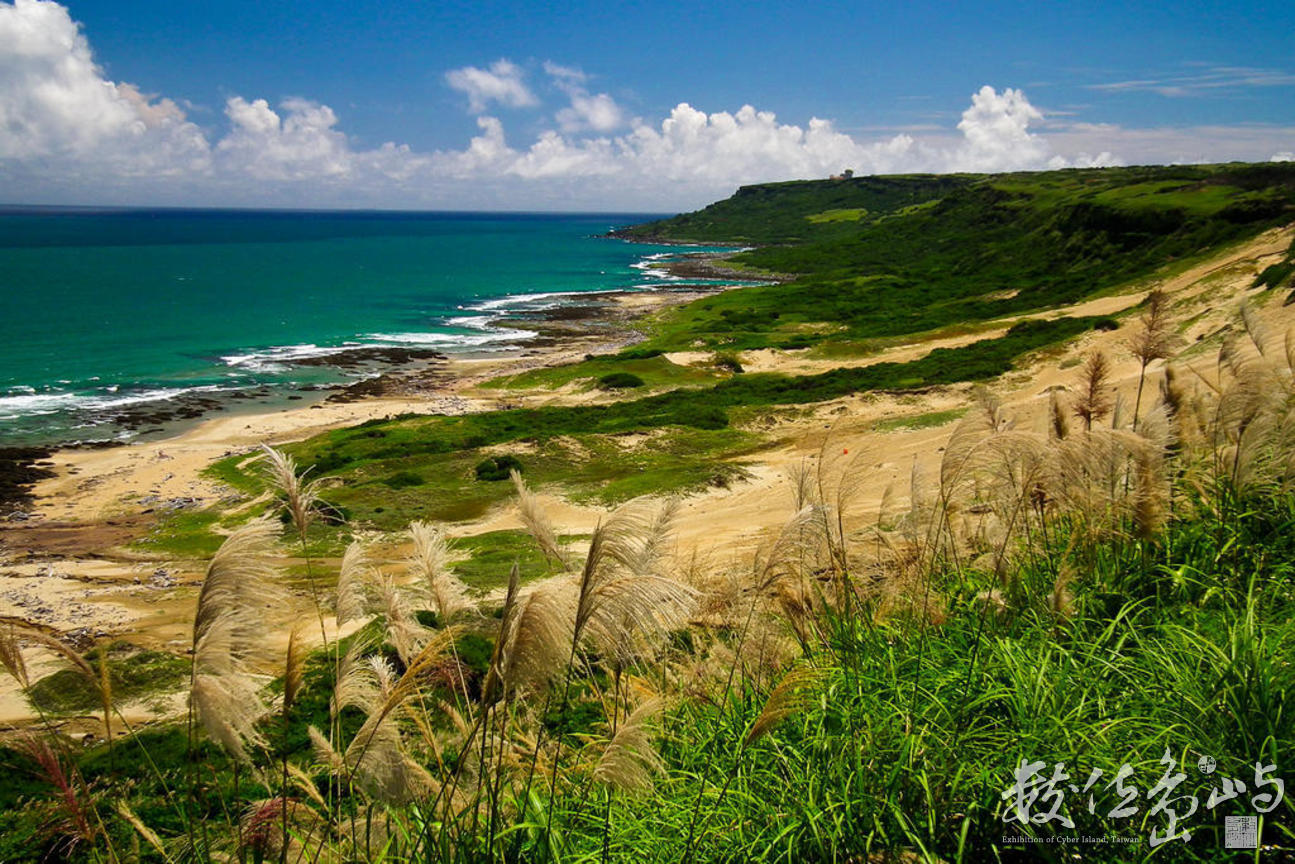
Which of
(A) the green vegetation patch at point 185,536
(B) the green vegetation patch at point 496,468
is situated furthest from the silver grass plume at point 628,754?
(B) the green vegetation patch at point 496,468

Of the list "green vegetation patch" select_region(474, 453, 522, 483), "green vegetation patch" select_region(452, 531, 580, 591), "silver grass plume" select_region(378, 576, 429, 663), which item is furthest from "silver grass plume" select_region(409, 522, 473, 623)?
"green vegetation patch" select_region(474, 453, 522, 483)

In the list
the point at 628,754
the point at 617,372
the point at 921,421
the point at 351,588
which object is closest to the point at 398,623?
the point at 351,588

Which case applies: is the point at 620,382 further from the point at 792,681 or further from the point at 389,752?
the point at 792,681

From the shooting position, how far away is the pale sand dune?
1666 cm

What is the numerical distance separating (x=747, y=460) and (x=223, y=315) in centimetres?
6808

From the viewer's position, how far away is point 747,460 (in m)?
26.0

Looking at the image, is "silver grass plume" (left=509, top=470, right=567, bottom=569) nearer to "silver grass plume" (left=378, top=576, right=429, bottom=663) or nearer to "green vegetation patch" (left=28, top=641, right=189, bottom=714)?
"silver grass plume" (left=378, top=576, right=429, bottom=663)

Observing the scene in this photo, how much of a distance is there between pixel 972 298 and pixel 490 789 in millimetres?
63404

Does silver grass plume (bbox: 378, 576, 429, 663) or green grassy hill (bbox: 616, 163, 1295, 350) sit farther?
green grassy hill (bbox: 616, 163, 1295, 350)

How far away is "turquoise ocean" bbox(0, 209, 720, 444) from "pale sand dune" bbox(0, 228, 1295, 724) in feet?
23.1

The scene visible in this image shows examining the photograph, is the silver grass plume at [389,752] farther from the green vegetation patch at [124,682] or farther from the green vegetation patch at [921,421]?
the green vegetation patch at [921,421]

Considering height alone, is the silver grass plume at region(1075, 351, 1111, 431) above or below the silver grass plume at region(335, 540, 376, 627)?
above

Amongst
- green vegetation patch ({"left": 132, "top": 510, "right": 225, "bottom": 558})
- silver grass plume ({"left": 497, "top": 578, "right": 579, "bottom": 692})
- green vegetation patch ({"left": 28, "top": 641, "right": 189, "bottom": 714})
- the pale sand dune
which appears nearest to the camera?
silver grass plume ({"left": 497, "top": 578, "right": 579, "bottom": 692})

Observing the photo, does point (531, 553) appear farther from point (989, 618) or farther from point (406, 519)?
point (989, 618)
